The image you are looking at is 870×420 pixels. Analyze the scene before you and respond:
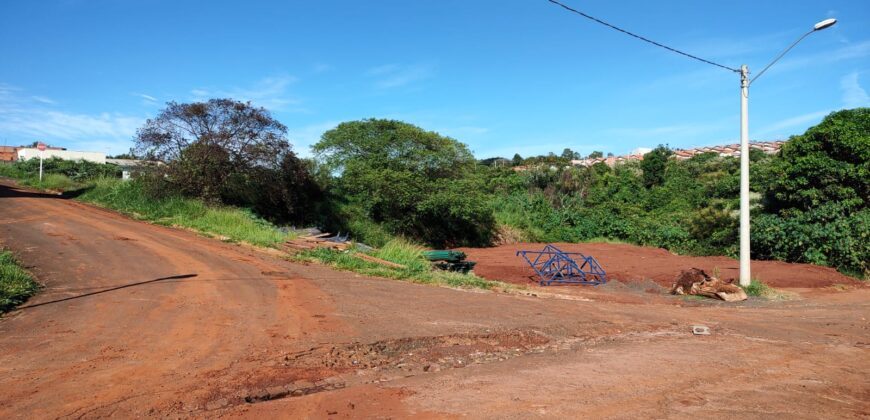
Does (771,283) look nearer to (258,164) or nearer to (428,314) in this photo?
(428,314)

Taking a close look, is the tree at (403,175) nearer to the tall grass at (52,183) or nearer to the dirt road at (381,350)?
the tall grass at (52,183)

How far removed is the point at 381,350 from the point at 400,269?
7.91 m

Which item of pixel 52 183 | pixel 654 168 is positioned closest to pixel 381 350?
pixel 52 183

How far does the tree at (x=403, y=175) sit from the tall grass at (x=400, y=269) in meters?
10.0

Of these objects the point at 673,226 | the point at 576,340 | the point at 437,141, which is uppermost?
the point at 437,141

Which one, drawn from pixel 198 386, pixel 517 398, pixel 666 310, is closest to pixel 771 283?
pixel 666 310

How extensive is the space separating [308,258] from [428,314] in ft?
23.2

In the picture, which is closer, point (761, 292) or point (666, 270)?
point (761, 292)

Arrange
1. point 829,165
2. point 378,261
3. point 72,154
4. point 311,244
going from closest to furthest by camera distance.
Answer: point 378,261, point 311,244, point 829,165, point 72,154

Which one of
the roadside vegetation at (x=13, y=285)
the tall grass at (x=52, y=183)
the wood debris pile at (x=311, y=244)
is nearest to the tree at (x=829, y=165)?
the wood debris pile at (x=311, y=244)

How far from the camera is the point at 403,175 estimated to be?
27.2 meters

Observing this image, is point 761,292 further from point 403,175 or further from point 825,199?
point 403,175

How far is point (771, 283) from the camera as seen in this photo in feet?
55.8

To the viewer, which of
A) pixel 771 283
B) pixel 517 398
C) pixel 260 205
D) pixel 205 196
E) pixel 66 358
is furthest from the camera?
pixel 260 205
